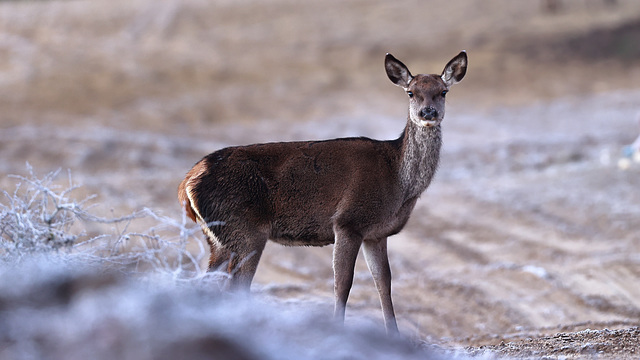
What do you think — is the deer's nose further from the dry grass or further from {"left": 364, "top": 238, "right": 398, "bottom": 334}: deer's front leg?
the dry grass

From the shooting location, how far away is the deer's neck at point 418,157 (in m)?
7.09

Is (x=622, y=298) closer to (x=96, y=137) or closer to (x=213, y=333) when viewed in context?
(x=213, y=333)

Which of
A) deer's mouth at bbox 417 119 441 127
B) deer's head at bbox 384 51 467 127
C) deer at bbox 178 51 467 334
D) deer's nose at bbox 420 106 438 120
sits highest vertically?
deer's head at bbox 384 51 467 127

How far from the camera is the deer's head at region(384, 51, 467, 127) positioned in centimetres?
700

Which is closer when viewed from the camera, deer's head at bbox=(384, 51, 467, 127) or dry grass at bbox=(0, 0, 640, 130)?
deer's head at bbox=(384, 51, 467, 127)

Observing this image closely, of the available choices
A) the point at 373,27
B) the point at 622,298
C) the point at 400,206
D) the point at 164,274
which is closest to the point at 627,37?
the point at 373,27

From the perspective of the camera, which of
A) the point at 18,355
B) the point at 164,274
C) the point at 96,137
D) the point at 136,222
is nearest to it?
the point at 18,355

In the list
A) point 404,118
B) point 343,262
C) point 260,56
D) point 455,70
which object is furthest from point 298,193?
point 260,56

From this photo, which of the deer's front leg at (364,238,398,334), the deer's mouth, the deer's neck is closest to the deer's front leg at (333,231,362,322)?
the deer's front leg at (364,238,398,334)

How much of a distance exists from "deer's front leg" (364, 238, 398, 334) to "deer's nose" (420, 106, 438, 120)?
110 cm

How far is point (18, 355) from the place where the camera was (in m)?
4.20

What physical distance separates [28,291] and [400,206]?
3304mm

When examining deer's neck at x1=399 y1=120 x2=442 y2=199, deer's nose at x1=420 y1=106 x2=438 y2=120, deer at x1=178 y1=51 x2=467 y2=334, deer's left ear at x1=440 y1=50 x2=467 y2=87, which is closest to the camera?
deer at x1=178 y1=51 x2=467 y2=334

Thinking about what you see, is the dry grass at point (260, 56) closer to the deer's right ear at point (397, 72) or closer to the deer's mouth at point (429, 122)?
the deer's right ear at point (397, 72)
